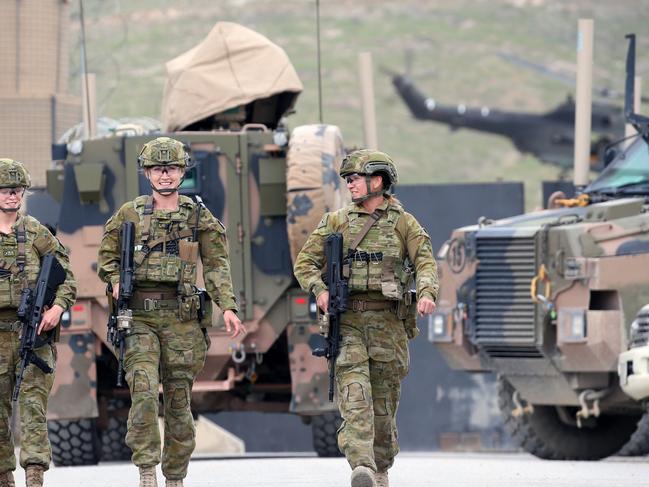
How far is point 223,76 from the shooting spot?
52.6 feet

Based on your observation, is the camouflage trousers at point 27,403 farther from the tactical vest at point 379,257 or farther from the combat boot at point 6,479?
the tactical vest at point 379,257

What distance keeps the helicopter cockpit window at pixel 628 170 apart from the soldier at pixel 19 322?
18.4ft

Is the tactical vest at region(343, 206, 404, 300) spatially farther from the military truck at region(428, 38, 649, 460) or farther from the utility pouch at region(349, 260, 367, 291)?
the military truck at region(428, 38, 649, 460)

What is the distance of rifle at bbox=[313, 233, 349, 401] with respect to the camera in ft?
33.6

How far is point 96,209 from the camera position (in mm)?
14805

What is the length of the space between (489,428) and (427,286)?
34.6 ft

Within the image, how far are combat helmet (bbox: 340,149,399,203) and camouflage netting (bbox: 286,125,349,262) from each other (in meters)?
3.67

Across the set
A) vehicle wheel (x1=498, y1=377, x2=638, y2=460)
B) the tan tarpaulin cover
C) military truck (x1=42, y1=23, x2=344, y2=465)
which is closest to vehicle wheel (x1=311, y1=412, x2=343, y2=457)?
military truck (x1=42, y1=23, x2=344, y2=465)

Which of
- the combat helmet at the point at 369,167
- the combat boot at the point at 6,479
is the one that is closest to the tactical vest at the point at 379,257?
the combat helmet at the point at 369,167

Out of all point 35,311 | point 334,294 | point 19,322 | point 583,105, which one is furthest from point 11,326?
point 583,105

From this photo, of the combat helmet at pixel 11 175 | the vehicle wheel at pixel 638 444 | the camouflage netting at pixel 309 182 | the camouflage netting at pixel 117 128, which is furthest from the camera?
the camouflage netting at pixel 117 128

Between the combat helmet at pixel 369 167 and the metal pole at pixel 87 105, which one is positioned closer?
the combat helmet at pixel 369 167

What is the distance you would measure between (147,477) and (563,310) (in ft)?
15.0

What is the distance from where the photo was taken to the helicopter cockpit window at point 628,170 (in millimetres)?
14930
